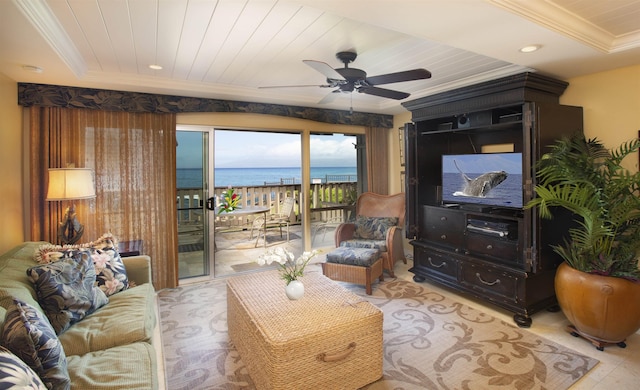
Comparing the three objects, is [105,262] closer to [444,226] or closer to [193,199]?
[193,199]

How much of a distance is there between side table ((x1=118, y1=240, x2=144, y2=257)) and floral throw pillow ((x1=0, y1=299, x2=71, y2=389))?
5.93 feet

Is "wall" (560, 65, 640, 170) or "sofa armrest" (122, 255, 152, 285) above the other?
"wall" (560, 65, 640, 170)

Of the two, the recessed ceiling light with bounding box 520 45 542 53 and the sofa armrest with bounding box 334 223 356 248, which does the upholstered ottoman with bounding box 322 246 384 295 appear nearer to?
the sofa armrest with bounding box 334 223 356 248

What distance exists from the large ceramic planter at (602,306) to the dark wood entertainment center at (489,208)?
35cm

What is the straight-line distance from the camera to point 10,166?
10.0 feet

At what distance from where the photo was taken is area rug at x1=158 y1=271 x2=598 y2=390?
220cm

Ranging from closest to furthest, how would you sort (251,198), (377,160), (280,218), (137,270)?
(137,270), (377,160), (280,218), (251,198)

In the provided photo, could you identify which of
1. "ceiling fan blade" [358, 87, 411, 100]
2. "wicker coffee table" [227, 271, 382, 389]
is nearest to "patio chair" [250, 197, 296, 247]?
"ceiling fan blade" [358, 87, 411, 100]

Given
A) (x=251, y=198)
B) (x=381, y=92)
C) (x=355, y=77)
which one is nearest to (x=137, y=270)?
(x=355, y=77)

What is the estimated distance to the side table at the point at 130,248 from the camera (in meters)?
3.23

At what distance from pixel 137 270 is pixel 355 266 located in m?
2.16

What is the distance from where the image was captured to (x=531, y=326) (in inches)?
116

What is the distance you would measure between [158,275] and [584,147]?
4442 millimetres

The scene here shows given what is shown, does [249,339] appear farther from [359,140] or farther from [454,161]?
[359,140]
